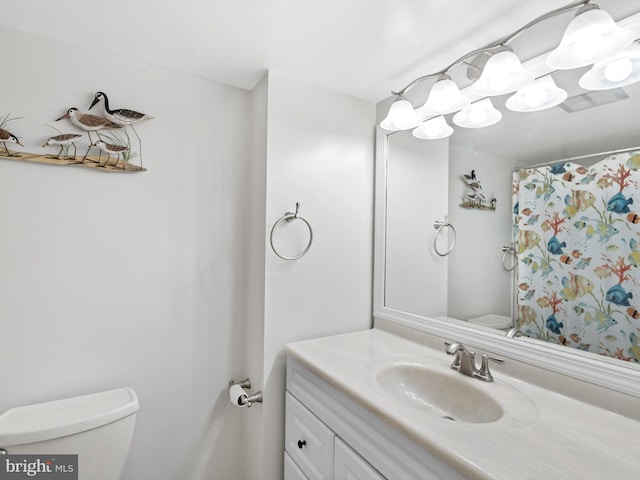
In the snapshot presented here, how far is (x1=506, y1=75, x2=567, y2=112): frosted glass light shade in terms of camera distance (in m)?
1.11

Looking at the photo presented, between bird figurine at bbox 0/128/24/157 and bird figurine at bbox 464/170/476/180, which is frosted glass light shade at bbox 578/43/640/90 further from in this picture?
bird figurine at bbox 0/128/24/157

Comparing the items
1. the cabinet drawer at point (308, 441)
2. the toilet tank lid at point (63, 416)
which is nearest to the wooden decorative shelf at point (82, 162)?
the toilet tank lid at point (63, 416)

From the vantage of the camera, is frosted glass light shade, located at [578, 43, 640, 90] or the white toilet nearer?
frosted glass light shade, located at [578, 43, 640, 90]

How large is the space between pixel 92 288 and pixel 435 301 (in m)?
1.53

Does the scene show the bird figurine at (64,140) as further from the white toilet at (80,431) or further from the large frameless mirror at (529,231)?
the large frameless mirror at (529,231)

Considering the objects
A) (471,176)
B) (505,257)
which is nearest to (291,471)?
(505,257)

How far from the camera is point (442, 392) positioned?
1205mm

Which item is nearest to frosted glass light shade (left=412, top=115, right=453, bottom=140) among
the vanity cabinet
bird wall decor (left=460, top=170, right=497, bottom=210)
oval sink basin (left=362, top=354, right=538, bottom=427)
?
bird wall decor (left=460, top=170, right=497, bottom=210)

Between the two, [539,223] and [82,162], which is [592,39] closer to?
[539,223]

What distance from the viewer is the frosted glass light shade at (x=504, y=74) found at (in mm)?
1063

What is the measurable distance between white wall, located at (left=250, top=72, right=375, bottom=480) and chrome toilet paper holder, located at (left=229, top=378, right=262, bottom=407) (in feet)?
0.17

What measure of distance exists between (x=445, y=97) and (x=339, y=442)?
136 cm

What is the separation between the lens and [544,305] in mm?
1163

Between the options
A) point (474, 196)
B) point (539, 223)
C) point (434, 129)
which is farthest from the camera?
point (434, 129)
